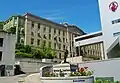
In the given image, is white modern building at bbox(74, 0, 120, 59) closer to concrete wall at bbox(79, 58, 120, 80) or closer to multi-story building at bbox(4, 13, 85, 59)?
concrete wall at bbox(79, 58, 120, 80)

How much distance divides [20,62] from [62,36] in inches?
1256

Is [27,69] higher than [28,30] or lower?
lower

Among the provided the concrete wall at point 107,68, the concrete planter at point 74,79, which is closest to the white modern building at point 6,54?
the concrete wall at point 107,68

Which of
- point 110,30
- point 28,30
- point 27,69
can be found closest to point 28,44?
point 28,30

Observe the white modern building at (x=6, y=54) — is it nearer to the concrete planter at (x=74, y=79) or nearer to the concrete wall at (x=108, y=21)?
the concrete wall at (x=108, y=21)

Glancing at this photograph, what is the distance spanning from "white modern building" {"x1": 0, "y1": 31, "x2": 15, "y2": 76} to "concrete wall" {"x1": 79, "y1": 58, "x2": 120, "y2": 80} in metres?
17.1

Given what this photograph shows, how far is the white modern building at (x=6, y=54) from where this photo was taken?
108ft

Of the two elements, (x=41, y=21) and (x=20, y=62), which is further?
(x=41, y=21)

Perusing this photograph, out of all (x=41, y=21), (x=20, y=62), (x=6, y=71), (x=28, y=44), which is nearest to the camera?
(x=6, y=71)

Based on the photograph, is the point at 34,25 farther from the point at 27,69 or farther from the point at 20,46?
the point at 27,69

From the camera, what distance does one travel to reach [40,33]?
2285 inches

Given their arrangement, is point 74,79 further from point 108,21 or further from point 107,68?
point 108,21

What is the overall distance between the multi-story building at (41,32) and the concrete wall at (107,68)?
3450 centimetres

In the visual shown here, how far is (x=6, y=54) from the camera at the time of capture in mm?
34062
